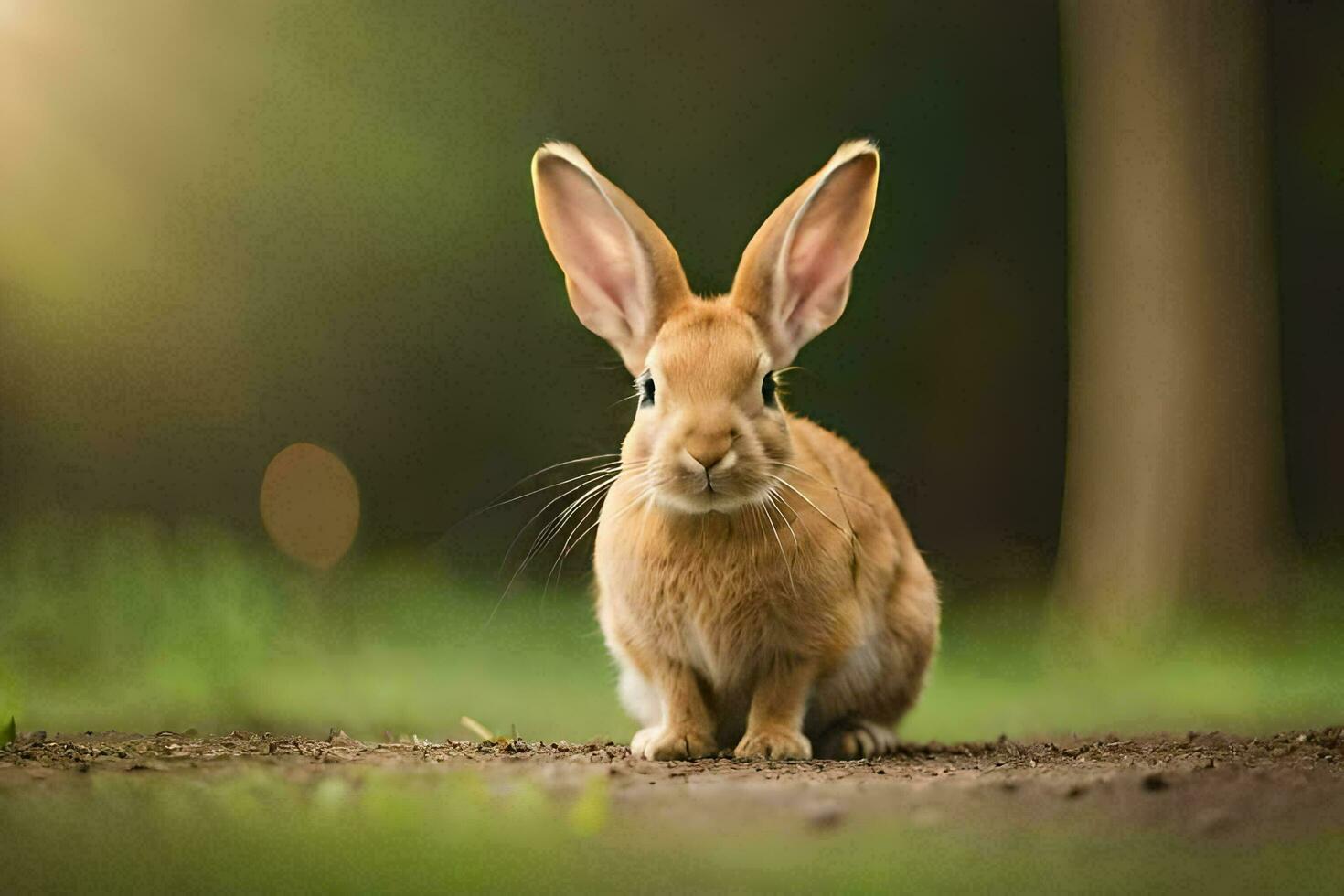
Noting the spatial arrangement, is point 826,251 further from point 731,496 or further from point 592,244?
point 731,496

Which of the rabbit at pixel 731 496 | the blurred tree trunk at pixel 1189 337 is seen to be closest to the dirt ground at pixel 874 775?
the rabbit at pixel 731 496

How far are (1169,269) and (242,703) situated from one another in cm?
436

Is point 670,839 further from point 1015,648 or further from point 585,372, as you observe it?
point 585,372

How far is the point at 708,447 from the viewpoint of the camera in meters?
3.42

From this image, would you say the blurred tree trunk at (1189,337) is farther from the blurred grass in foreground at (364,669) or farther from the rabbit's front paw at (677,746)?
the rabbit's front paw at (677,746)

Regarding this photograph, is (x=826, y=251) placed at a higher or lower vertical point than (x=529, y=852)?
higher

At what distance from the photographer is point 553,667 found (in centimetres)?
562

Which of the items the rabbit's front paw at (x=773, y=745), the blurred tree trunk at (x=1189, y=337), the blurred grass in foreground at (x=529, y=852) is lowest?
the blurred grass in foreground at (x=529, y=852)

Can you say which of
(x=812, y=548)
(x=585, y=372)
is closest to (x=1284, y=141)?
(x=585, y=372)

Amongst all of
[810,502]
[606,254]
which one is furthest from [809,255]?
[810,502]

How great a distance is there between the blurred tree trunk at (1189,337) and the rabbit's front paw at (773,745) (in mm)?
3000

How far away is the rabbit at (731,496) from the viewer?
3570 millimetres

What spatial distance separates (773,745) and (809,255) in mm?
1299

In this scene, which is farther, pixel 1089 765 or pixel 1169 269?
pixel 1169 269
